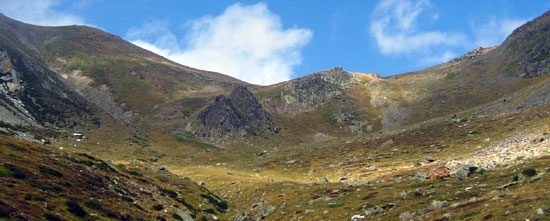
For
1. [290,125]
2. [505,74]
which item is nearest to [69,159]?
[290,125]

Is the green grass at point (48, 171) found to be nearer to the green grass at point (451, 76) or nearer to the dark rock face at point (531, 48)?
the dark rock face at point (531, 48)

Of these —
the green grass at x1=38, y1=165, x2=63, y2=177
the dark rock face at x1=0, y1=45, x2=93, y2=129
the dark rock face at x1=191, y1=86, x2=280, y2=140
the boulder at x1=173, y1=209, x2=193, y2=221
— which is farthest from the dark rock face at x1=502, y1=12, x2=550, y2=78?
the dark rock face at x1=0, y1=45, x2=93, y2=129

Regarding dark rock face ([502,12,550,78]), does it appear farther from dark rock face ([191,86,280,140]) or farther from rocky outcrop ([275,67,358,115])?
dark rock face ([191,86,280,140])

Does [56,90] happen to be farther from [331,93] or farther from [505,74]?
[505,74]

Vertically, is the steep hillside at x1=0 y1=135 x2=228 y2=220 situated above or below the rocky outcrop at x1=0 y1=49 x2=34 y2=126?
below

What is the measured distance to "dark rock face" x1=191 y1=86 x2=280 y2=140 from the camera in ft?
490

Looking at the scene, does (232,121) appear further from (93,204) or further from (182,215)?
(93,204)

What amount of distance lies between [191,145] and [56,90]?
68162 millimetres

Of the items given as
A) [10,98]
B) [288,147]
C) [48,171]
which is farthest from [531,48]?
[10,98]

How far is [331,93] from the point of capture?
192000mm

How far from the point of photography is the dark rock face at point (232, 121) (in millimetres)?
149500

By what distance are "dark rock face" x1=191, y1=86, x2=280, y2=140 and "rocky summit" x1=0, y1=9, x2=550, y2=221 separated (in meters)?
0.63

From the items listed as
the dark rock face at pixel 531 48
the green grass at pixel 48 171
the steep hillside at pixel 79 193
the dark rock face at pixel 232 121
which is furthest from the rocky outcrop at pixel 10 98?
the dark rock face at pixel 531 48

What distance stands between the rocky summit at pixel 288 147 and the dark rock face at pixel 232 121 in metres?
0.63
